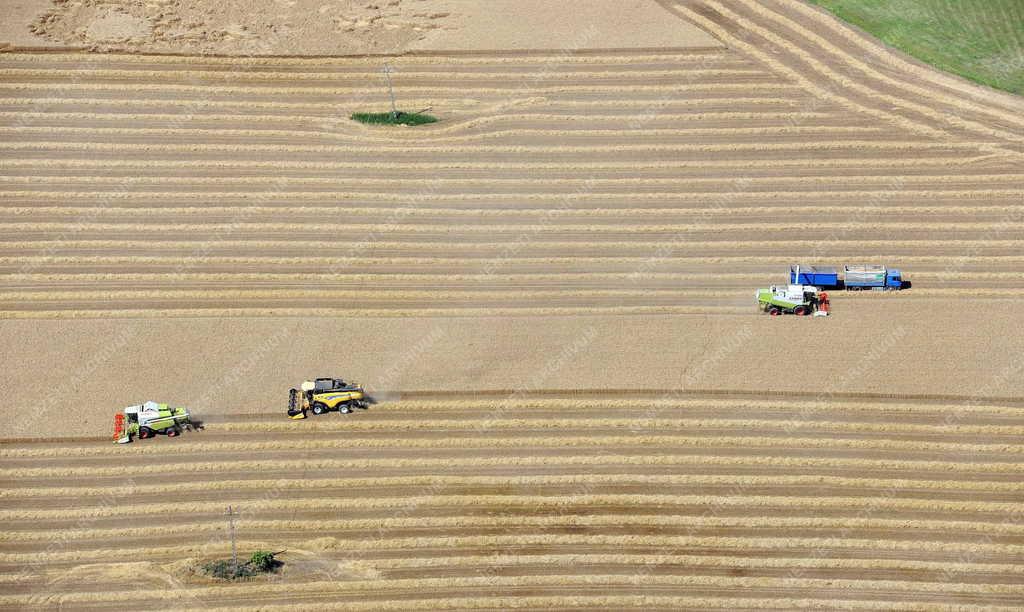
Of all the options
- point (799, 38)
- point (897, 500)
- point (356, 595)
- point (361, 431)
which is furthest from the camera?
point (799, 38)

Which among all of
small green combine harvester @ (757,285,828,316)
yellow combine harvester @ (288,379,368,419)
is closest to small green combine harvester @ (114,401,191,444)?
yellow combine harvester @ (288,379,368,419)

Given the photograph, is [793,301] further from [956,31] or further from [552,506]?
[956,31]

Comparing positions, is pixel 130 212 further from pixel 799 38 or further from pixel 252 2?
pixel 799 38

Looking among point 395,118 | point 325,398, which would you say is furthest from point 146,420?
point 395,118

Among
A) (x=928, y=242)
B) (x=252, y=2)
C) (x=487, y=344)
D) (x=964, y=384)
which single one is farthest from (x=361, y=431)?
(x=252, y=2)

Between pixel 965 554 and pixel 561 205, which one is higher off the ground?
pixel 561 205

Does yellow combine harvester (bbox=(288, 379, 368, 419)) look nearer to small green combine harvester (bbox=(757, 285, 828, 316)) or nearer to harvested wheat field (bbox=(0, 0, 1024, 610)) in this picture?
harvested wheat field (bbox=(0, 0, 1024, 610))
